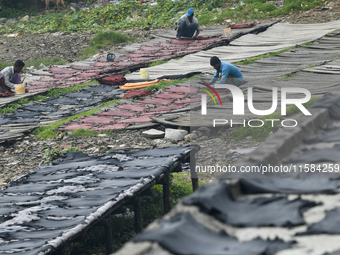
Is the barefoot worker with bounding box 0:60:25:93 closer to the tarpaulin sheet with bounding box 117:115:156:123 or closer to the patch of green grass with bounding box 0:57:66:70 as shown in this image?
the patch of green grass with bounding box 0:57:66:70

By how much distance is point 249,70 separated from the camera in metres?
9.93

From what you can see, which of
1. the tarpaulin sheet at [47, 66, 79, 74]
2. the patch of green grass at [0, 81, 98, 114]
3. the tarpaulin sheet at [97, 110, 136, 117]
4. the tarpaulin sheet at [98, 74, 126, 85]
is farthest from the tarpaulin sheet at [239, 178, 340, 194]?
the tarpaulin sheet at [47, 66, 79, 74]

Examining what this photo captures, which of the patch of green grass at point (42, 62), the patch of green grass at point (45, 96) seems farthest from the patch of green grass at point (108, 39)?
the patch of green grass at point (45, 96)

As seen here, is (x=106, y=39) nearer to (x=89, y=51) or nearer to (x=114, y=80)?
(x=89, y=51)

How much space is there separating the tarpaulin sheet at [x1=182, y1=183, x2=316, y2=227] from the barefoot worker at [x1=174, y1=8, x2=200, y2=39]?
13.1 metres

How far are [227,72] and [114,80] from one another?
13.0ft

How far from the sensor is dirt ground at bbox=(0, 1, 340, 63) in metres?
15.1

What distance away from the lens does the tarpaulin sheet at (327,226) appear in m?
1.46

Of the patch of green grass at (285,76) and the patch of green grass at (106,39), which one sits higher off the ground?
the patch of green grass at (106,39)

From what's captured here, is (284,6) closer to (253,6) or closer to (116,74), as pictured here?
(253,6)

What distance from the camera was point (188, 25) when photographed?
14.4m

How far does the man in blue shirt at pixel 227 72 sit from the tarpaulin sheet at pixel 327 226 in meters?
6.80

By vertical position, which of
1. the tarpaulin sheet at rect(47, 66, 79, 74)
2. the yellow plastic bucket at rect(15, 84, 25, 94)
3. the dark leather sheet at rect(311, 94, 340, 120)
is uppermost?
the dark leather sheet at rect(311, 94, 340, 120)

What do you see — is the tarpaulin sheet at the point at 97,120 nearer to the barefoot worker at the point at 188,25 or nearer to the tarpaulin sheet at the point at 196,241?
the tarpaulin sheet at the point at 196,241
